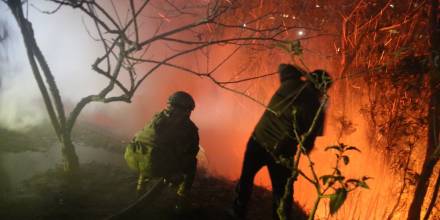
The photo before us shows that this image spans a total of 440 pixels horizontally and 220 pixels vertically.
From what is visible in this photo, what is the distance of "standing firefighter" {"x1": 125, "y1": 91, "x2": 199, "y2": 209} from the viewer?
4.89 metres

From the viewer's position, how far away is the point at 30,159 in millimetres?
7047

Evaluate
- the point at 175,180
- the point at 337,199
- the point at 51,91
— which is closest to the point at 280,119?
the point at 175,180

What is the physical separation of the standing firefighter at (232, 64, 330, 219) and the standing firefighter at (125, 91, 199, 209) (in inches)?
35.3

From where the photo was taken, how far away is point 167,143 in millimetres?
4949

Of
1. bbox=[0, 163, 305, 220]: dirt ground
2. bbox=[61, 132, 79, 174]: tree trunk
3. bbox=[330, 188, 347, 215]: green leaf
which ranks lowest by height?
bbox=[0, 163, 305, 220]: dirt ground

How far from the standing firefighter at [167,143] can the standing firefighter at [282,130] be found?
2.94ft

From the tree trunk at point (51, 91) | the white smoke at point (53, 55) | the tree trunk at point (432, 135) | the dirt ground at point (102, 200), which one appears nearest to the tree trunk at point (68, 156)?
the tree trunk at point (51, 91)

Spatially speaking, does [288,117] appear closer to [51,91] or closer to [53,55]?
[51,91]

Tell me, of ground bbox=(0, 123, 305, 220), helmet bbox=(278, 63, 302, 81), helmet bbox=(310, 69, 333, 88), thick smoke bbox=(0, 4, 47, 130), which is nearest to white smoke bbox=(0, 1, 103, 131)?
thick smoke bbox=(0, 4, 47, 130)

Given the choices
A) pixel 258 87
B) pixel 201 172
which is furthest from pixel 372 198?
pixel 258 87

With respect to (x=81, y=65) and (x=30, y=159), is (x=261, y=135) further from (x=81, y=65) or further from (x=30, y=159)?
(x=81, y=65)

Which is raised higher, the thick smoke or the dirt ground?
the thick smoke

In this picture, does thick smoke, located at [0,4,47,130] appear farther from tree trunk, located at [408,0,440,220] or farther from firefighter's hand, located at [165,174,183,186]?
tree trunk, located at [408,0,440,220]

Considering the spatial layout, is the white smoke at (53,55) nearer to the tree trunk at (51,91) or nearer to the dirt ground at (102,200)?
the tree trunk at (51,91)
